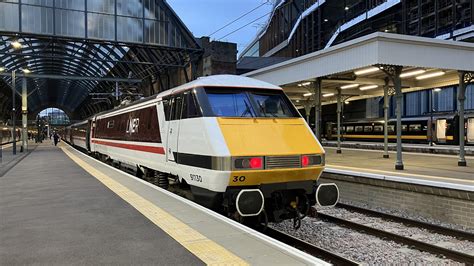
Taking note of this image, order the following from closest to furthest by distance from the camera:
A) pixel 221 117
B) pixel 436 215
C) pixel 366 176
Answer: pixel 221 117
pixel 436 215
pixel 366 176

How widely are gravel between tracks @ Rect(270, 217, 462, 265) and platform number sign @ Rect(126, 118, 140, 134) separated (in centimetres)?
505

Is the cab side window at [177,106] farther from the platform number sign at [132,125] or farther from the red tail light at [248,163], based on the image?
the platform number sign at [132,125]

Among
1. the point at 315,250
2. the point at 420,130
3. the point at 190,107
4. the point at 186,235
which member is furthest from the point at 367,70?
the point at 420,130

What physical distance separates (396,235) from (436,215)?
232 cm

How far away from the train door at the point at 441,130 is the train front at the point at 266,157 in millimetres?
26099

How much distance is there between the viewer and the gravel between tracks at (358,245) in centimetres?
694

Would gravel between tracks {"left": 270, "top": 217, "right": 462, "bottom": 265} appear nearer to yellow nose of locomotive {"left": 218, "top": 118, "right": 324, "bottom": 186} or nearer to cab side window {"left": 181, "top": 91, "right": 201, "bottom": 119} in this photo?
yellow nose of locomotive {"left": 218, "top": 118, "right": 324, "bottom": 186}

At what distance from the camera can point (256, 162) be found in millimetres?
6805

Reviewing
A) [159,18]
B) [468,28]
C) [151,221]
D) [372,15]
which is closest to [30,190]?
[151,221]

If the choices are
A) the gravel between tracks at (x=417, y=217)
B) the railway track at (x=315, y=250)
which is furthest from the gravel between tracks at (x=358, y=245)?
the gravel between tracks at (x=417, y=217)

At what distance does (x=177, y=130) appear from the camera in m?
8.23

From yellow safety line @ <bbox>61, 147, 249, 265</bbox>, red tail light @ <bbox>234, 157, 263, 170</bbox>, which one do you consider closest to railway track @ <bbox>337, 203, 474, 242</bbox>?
red tail light @ <bbox>234, 157, 263, 170</bbox>

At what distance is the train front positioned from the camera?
6.73m

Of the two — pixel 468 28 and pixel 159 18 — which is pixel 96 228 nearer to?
pixel 159 18
